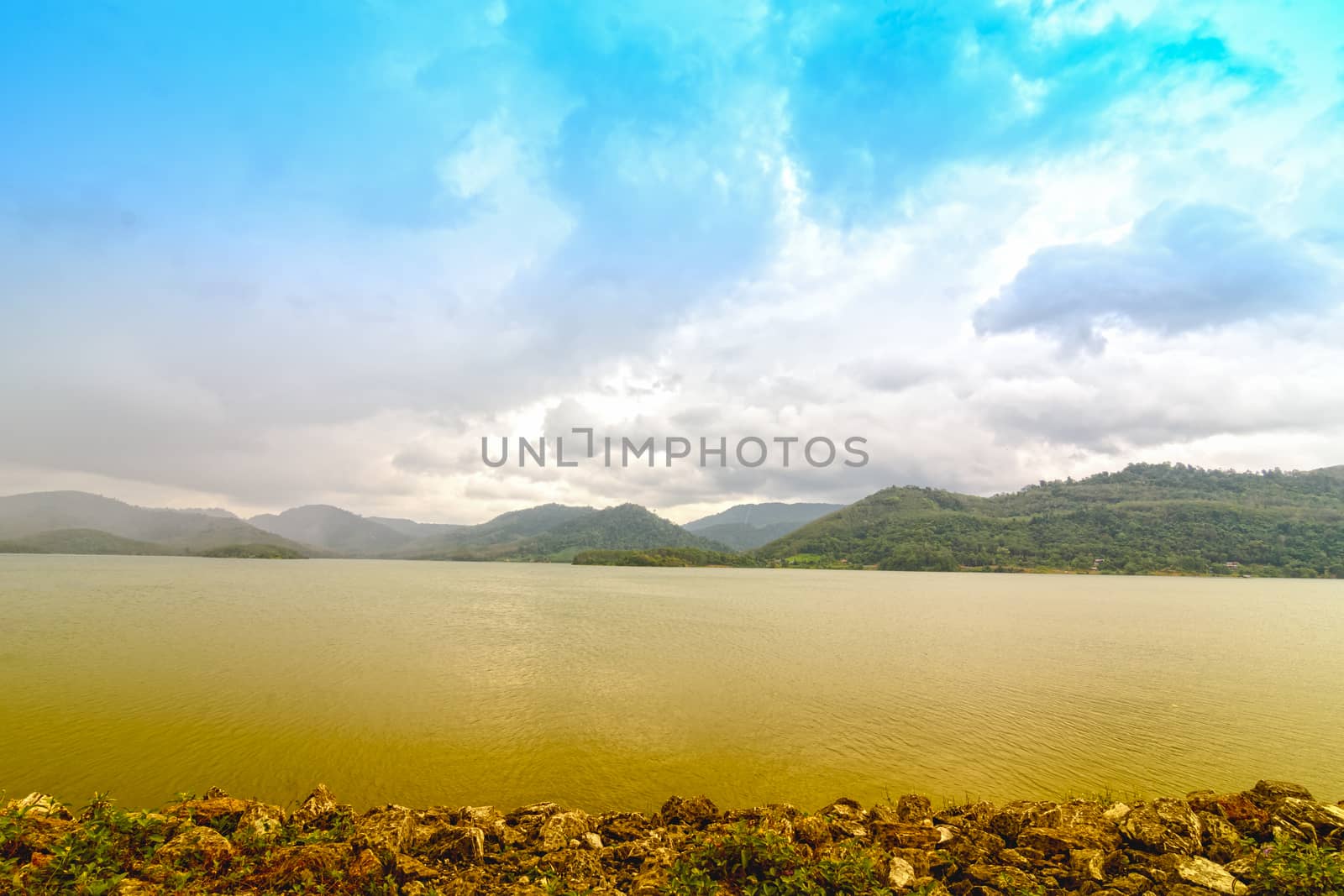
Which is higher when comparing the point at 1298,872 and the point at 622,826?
the point at 1298,872

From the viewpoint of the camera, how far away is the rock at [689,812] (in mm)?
11141

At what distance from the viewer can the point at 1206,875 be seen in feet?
25.3

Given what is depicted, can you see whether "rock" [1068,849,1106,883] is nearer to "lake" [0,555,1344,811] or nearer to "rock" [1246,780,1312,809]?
"rock" [1246,780,1312,809]

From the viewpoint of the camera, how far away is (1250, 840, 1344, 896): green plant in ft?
23.1

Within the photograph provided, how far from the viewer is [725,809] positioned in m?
13.3

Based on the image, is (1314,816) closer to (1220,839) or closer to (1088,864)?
(1220,839)

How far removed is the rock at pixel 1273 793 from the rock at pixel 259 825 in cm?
1725

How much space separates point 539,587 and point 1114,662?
264 ft

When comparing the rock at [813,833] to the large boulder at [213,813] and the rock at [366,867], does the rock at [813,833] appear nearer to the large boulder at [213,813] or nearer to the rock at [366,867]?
the rock at [366,867]

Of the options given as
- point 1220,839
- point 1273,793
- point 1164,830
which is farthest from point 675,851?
point 1273,793

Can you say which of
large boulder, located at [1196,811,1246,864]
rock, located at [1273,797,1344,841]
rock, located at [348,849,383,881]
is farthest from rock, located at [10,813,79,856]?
rock, located at [1273,797,1344,841]

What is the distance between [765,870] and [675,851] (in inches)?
64.1

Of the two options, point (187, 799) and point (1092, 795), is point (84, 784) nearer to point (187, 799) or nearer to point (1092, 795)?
point (187, 799)

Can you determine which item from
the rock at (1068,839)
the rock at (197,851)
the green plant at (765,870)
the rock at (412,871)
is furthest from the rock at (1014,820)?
the rock at (197,851)
